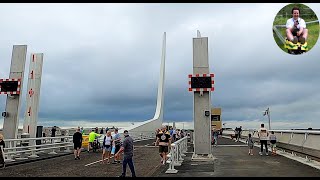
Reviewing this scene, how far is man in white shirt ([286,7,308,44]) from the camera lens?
27.0ft

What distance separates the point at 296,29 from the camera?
27.2ft

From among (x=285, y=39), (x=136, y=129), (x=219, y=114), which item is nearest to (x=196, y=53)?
(x=285, y=39)

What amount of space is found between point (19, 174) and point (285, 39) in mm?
11048

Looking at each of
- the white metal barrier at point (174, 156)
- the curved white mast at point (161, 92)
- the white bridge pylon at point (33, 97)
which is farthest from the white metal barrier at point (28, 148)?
the curved white mast at point (161, 92)

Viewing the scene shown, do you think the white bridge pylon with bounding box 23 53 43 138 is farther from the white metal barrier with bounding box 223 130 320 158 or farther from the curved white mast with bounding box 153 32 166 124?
the curved white mast with bounding box 153 32 166 124

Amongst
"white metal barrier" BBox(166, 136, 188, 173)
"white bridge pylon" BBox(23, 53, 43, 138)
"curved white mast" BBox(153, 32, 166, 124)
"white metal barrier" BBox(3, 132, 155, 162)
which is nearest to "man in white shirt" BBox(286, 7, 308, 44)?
"white metal barrier" BBox(166, 136, 188, 173)

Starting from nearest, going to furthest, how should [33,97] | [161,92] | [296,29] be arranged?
[296,29] < [33,97] < [161,92]

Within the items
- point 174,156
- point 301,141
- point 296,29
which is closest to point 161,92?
point 301,141

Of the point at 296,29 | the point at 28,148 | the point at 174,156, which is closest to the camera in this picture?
the point at 296,29

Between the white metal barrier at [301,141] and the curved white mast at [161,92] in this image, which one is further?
the curved white mast at [161,92]

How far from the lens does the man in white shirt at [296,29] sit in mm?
8227

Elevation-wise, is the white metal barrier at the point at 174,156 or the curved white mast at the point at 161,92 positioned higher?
the curved white mast at the point at 161,92

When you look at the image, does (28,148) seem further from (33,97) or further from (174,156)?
(174,156)

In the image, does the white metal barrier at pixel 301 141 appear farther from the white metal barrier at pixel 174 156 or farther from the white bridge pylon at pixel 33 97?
the white bridge pylon at pixel 33 97
